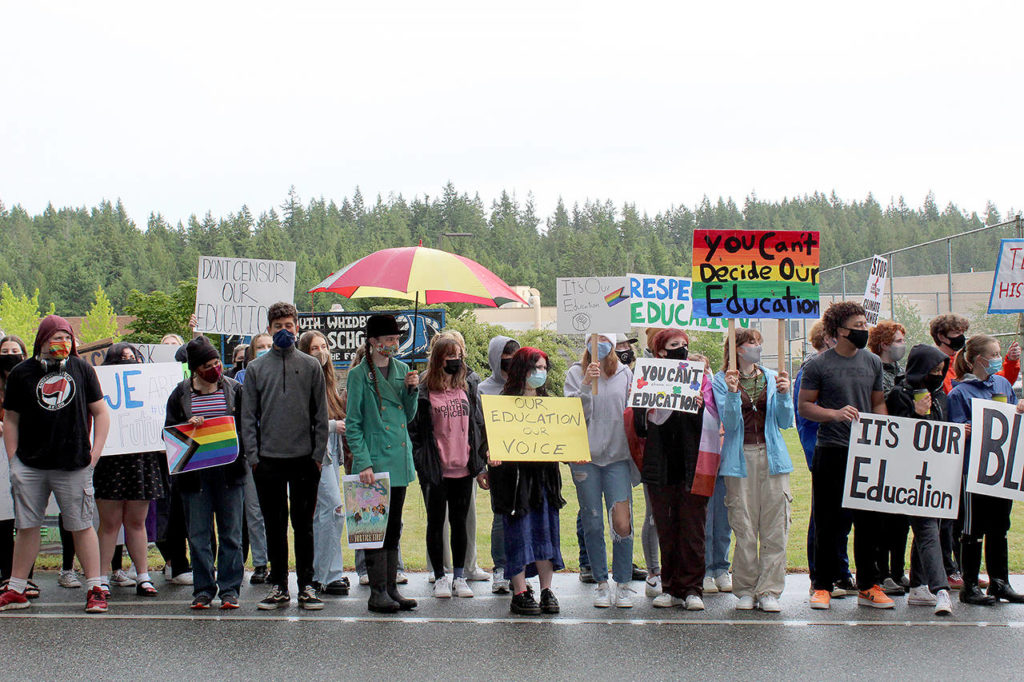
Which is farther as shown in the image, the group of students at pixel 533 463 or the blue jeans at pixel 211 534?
the blue jeans at pixel 211 534

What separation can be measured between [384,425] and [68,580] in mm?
3068

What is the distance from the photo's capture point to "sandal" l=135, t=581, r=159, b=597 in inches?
325

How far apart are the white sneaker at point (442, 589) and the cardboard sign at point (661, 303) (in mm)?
3647

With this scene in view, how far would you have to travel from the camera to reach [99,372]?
863 centimetres

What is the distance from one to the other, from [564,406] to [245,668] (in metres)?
2.95

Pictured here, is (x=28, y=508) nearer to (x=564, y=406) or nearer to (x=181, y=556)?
(x=181, y=556)

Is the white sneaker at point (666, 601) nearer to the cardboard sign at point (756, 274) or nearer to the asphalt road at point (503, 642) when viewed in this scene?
the asphalt road at point (503, 642)

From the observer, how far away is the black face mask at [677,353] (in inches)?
304

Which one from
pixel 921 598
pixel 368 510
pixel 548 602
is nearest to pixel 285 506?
pixel 368 510

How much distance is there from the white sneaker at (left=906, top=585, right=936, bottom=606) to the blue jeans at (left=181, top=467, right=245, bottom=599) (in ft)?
16.0

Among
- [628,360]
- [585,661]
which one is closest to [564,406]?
[628,360]

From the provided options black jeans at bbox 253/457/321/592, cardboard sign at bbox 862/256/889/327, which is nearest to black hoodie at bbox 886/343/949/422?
black jeans at bbox 253/457/321/592

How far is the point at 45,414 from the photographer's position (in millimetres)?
7590

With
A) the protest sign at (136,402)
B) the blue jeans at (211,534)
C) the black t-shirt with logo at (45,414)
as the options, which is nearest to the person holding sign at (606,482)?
the blue jeans at (211,534)
